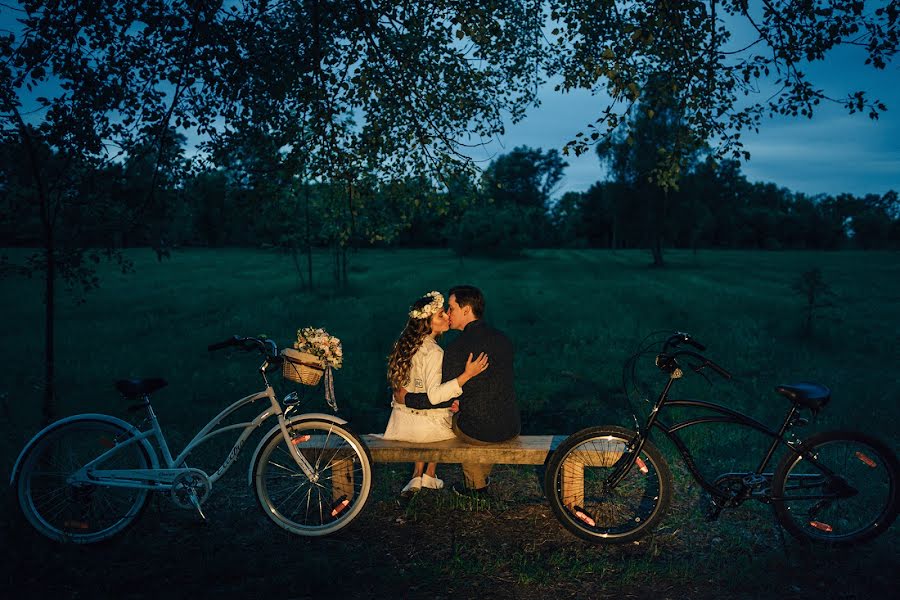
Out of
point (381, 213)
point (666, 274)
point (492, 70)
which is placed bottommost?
point (666, 274)

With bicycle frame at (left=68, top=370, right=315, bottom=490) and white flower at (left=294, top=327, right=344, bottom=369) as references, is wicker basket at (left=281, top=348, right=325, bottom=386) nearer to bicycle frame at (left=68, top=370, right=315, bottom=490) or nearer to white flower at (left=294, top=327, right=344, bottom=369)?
white flower at (left=294, top=327, right=344, bottom=369)

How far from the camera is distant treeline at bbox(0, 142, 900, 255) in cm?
698

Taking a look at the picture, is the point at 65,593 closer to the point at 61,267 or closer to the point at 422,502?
the point at 422,502

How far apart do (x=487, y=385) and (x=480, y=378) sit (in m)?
0.09

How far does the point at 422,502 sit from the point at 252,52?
557cm

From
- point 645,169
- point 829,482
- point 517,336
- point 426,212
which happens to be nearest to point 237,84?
point 426,212

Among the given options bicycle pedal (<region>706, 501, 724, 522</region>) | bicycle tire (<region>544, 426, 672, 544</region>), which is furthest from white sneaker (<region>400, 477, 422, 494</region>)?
bicycle pedal (<region>706, 501, 724, 522</region>)

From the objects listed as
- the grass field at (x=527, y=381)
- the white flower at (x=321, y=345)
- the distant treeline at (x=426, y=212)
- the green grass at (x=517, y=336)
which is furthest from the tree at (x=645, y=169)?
the white flower at (x=321, y=345)

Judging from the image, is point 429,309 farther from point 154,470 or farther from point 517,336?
point 517,336

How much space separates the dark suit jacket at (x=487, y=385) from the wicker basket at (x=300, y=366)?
117cm

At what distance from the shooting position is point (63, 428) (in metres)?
4.79

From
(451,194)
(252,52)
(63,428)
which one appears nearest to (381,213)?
(451,194)

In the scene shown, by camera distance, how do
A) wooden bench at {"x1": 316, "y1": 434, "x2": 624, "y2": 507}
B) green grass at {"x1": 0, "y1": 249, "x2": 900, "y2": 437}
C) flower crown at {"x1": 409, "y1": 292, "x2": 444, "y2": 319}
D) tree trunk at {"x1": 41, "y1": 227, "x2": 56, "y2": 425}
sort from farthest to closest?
green grass at {"x1": 0, "y1": 249, "x2": 900, "y2": 437} < tree trunk at {"x1": 41, "y1": 227, "x2": 56, "y2": 425} < flower crown at {"x1": 409, "y1": 292, "x2": 444, "y2": 319} < wooden bench at {"x1": 316, "y1": 434, "x2": 624, "y2": 507}

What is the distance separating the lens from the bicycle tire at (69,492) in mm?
4797
